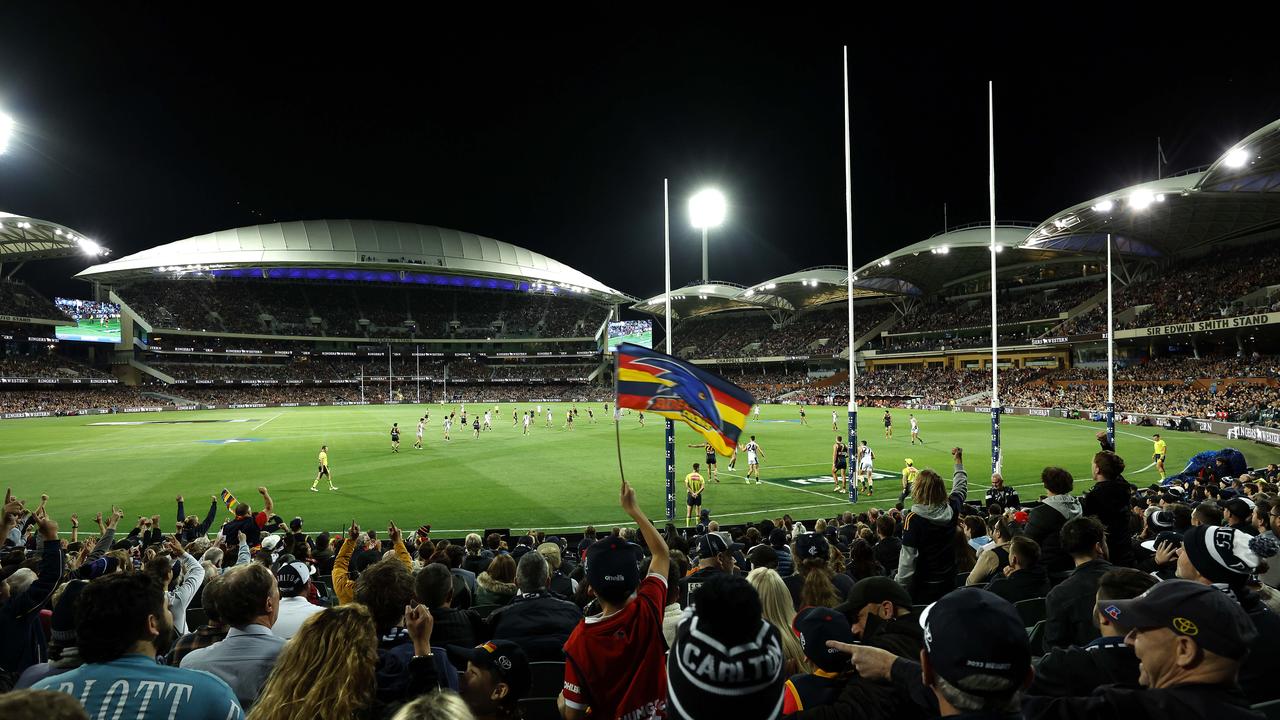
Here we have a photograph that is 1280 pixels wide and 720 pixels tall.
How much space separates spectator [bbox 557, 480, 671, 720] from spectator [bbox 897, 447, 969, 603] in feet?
12.7

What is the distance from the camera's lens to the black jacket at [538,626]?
4246 mm

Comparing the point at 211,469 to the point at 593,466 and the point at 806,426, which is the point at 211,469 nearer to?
the point at 593,466

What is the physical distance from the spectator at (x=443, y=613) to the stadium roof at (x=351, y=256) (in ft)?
377

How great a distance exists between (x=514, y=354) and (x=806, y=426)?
86.6 metres

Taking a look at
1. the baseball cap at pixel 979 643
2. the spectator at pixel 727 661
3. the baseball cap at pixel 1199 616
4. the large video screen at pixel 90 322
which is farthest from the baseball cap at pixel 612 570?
the large video screen at pixel 90 322

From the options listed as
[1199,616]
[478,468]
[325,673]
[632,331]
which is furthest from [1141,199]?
[632,331]

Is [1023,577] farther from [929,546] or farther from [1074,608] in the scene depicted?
[1074,608]

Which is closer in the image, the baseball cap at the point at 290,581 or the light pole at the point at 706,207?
the baseball cap at the point at 290,581

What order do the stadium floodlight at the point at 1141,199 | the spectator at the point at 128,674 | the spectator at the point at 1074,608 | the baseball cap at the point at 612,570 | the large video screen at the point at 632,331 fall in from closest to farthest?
the spectator at the point at 128,674
the baseball cap at the point at 612,570
the spectator at the point at 1074,608
the stadium floodlight at the point at 1141,199
the large video screen at the point at 632,331

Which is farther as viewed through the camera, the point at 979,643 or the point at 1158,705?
the point at 1158,705

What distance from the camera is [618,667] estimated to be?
3.10m

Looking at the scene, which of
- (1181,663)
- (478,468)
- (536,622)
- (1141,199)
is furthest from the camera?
(1141,199)

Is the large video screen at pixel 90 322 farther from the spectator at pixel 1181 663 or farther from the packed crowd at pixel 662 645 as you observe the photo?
the spectator at pixel 1181 663

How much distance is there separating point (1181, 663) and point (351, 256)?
120 meters
